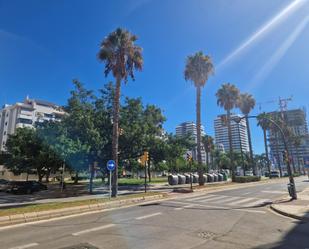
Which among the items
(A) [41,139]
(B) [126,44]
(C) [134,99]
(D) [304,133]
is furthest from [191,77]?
(D) [304,133]

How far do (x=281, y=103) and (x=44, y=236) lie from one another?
6938 cm

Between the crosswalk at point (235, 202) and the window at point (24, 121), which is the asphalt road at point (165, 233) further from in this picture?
the window at point (24, 121)

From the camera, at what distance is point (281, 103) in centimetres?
6862

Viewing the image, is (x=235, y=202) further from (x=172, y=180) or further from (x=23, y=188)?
(x=23, y=188)

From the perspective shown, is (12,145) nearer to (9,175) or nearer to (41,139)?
(41,139)

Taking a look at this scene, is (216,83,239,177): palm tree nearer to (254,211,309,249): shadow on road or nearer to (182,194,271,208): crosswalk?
(182,194,271,208): crosswalk

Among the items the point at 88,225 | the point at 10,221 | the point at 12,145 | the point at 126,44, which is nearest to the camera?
the point at 88,225

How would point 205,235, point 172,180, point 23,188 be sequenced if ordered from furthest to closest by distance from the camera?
point 172,180, point 23,188, point 205,235

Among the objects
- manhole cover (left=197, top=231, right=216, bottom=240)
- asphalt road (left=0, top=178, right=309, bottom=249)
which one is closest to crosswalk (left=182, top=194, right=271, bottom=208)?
asphalt road (left=0, top=178, right=309, bottom=249)

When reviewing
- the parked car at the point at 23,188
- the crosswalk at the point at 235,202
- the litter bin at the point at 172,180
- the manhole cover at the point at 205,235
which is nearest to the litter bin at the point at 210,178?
the litter bin at the point at 172,180

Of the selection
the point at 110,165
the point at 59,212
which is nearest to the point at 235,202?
the point at 110,165

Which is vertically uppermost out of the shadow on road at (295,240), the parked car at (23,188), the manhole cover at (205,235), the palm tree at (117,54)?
the palm tree at (117,54)

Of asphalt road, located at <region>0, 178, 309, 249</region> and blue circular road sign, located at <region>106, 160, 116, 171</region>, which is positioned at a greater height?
blue circular road sign, located at <region>106, 160, 116, 171</region>

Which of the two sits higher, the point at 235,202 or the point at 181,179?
the point at 181,179
